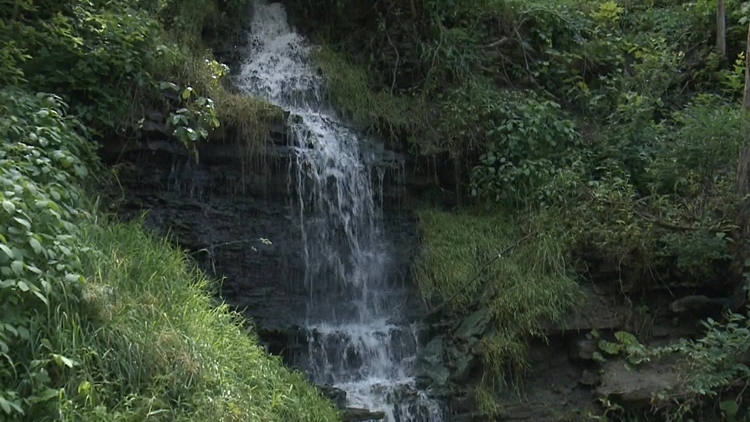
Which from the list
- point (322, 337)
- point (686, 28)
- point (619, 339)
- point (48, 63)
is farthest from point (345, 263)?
point (686, 28)

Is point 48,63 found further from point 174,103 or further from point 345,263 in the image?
point 345,263

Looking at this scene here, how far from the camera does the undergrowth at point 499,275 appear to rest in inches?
299

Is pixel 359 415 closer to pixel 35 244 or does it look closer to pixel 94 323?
pixel 94 323

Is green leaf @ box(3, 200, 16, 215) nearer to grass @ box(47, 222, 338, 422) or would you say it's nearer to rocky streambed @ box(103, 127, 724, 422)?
grass @ box(47, 222, 338, 422)

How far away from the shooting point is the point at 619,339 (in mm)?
7488

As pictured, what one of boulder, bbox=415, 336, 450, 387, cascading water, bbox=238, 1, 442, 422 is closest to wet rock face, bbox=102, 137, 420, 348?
cascading water, bbox=238, 1, 442, 422

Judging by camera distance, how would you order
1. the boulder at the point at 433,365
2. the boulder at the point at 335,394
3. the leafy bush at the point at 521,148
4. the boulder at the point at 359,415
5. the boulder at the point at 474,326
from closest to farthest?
the boulder at the point at 359,415
the boulder at the point at 335,394
the boulder at the point at 433,365
the boulder at the point at 474,326
the leafy bush at the point at 521,148

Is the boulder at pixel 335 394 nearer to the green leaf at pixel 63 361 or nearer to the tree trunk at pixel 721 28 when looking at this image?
the green leaf at pixel 63 361

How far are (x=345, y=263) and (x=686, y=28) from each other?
6663 mm

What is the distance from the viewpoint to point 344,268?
8656mm

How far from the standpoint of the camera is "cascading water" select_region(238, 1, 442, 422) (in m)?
7.66

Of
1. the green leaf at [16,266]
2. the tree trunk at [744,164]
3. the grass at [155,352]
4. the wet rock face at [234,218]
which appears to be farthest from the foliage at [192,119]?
the tree trunk at [744,164]

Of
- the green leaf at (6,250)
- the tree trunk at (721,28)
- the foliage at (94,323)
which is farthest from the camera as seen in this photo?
the tree trunk at (721,28)

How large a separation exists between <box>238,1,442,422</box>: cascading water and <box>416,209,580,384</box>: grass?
53 centimetres
